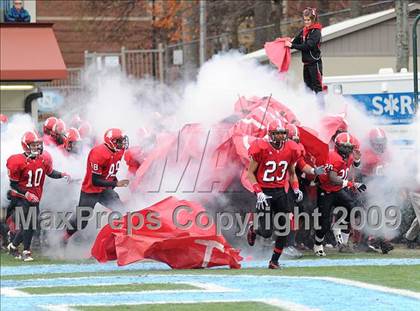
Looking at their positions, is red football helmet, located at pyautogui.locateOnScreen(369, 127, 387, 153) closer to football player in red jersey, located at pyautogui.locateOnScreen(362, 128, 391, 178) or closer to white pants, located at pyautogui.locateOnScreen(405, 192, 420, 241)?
football player in red jersey, located at pyautogui.locateOnScreen(362, 128, 391, 178)

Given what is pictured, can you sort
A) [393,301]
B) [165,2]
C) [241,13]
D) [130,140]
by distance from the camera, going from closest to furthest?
[393,301], [130,140], [241,13], [165,2]

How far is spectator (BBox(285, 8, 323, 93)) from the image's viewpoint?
51.9ft

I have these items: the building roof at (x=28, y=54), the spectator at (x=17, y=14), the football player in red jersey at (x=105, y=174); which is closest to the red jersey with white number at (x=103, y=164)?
the football player in red jersey at (x=105, y=174)

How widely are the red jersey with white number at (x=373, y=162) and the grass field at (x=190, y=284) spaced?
5.62 feet

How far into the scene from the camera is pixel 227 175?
15.8 metres

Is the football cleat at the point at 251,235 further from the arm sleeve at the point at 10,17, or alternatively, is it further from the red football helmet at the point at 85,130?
the arm sleeve at the point at 10,17

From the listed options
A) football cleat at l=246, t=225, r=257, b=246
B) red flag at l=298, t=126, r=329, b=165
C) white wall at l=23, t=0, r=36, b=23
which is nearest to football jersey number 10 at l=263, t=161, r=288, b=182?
football cleat at l=246, t=225, r=257, b=246

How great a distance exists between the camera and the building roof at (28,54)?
25.2 m

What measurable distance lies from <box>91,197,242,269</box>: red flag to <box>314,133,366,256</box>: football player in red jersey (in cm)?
180

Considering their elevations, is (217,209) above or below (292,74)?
below

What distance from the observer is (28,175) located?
16578 millimetres

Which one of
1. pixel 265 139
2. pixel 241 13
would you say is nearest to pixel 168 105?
pixel 265 139

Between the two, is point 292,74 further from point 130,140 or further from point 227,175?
point 227,175

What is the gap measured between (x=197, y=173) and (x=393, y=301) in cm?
579
